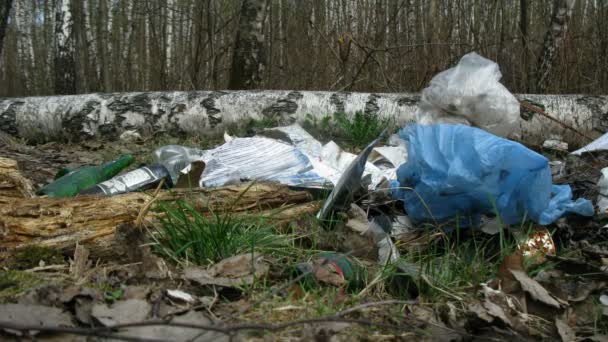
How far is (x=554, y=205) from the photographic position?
2287 mm

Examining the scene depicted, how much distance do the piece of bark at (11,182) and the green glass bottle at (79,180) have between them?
330mm

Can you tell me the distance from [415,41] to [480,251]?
445 cm

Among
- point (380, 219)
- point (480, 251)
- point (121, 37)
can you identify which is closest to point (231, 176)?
point (380, 219)

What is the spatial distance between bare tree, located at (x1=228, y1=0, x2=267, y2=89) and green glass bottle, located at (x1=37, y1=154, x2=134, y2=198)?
2.90 m

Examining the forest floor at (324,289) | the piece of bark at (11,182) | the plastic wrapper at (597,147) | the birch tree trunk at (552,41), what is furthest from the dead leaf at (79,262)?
the birch tree trunk at (552,41)

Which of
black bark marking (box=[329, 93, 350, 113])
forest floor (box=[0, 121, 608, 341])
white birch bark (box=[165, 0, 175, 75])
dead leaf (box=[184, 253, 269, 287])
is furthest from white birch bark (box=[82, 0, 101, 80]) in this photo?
dead leaf (box=[184, 253, 269, 287])

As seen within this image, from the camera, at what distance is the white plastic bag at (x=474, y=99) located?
371 cm

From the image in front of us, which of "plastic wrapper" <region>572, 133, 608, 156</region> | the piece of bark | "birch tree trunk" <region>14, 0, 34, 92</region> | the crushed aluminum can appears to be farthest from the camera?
"birch tree trunk" <region>14, 0, 34, 92</region>

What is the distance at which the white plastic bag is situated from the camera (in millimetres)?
3709

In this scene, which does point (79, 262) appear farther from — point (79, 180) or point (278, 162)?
point (278, 162)

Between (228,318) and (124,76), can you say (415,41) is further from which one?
(228,318)

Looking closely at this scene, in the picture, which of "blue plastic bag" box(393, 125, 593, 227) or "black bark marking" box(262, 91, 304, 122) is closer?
"blue plastic bag" box(393, 125, 593, 227)

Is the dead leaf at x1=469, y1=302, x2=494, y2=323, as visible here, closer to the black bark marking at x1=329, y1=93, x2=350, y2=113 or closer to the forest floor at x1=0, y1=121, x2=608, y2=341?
the forest floor at x1=0, y1=121, x2=608, y2=341

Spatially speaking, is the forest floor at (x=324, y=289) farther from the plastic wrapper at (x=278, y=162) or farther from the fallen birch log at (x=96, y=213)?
the plastic wrapper at (x=278, y=162)
